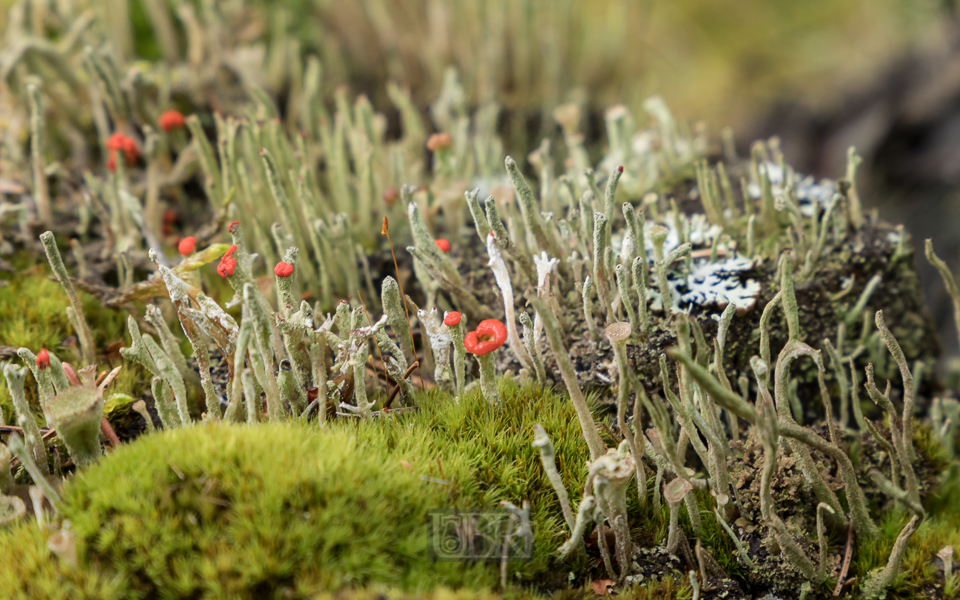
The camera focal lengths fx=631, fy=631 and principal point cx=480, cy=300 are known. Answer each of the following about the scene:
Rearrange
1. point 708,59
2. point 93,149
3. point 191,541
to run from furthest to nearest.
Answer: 1. point 708,59
2. point 93,149
3. point 191,541

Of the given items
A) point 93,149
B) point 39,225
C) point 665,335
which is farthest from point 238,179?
point 665,335

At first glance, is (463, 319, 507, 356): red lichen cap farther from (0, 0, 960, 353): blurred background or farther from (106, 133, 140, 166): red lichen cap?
(0, 0, 960, 353): blurred background

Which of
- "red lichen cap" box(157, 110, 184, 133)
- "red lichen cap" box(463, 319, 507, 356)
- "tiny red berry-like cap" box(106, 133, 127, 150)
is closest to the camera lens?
"red lichen cap" box(463, 319, 507, 356)

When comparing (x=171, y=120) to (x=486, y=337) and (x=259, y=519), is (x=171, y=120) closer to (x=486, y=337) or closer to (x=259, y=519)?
(x=486, y=337)

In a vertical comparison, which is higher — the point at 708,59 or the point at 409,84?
the point at 708,59

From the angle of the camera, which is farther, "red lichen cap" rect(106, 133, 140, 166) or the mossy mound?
"red lichen cap" rect(106, 133, 140, 166)

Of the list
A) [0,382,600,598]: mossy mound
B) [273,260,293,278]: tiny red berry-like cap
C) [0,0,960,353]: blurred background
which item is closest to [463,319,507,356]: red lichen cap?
[0,382,600,598]: mossy mound

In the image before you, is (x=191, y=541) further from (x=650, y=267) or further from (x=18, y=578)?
(x=650, y=267)
